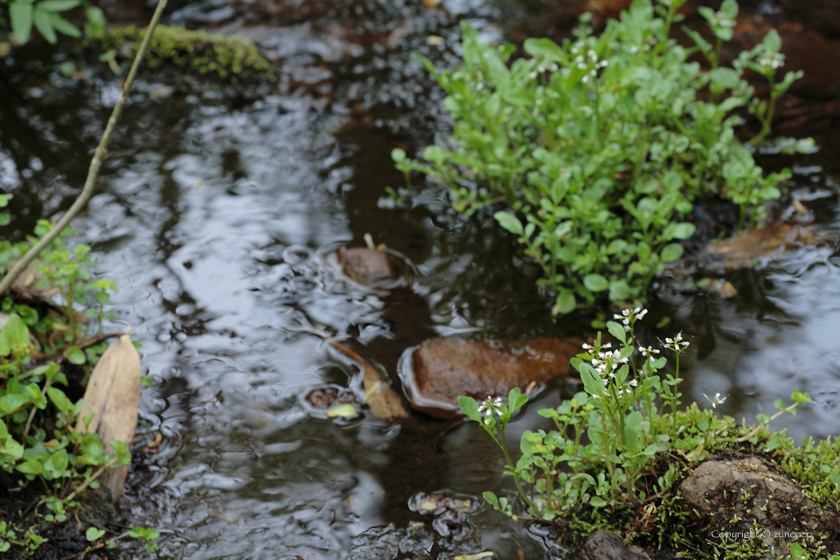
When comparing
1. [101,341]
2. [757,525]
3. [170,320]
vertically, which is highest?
[757,525]

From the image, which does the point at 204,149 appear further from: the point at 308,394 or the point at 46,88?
the point at 308,394

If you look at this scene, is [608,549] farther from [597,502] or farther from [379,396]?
[379,396]

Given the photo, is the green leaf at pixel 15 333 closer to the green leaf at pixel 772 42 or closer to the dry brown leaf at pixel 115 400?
the dry brown leaf at pixel 115 400

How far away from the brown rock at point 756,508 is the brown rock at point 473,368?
1.17 m

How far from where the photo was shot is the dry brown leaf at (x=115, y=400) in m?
2.66

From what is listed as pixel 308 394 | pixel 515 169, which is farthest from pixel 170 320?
pixel 515 169

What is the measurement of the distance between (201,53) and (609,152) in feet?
14.6

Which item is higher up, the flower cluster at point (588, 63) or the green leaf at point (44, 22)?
the flower cluster at point (588, 63)

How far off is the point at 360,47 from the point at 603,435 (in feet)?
17.2

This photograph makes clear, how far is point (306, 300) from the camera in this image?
379 cm

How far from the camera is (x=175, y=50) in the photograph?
6.09m

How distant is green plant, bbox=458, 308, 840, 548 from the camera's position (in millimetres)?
2104

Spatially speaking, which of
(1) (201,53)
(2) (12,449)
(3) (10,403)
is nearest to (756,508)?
(2) (12,449)

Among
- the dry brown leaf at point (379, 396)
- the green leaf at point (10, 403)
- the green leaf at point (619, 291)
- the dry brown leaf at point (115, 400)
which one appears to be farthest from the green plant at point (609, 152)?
the green leaf at point (10, 403)
